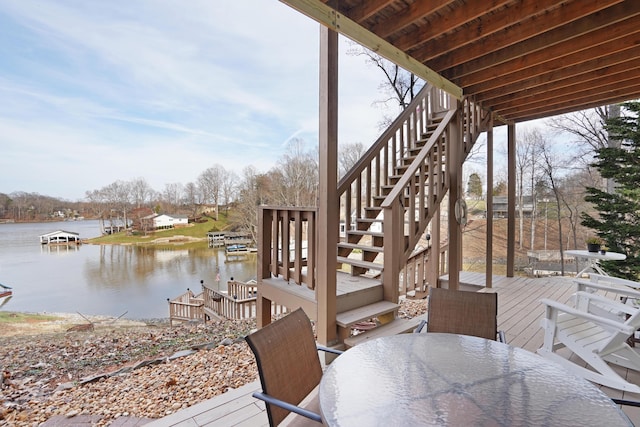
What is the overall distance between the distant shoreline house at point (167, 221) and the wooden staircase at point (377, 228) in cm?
218

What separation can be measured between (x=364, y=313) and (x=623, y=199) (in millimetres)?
6793

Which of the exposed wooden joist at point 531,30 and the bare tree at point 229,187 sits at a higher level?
the exposed wooden joist at point 531,30

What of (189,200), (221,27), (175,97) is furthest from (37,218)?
(221,27)

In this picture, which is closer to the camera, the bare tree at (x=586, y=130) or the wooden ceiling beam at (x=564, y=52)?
the wooden ceiling beam at (x=564, y=52)

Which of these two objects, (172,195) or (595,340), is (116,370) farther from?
(595,340)

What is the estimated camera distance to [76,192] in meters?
4.40

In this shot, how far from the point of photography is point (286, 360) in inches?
53.1

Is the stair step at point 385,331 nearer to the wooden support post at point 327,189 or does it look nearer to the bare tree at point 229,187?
the wooden support post at point 327,189

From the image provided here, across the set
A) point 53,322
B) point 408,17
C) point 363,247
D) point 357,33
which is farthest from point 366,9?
point 53,322

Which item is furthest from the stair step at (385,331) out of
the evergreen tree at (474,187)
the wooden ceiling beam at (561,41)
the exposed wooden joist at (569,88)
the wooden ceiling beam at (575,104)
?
the evergreen tree at (474,187)

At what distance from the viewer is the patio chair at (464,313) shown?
1.94 metres

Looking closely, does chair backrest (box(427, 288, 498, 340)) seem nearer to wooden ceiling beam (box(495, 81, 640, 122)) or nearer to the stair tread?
the stair tread

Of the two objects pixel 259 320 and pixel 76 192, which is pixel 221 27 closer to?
pixel 76 192

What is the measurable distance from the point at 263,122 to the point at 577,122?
8930 millimetres
